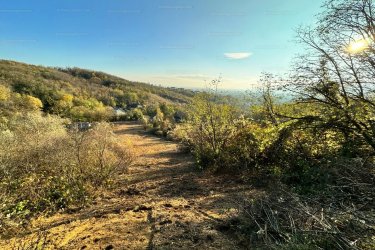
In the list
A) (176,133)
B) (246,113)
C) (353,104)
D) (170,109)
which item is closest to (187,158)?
(246,113)

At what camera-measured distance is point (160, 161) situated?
1245 cm

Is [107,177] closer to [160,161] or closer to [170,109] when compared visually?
[160,161]

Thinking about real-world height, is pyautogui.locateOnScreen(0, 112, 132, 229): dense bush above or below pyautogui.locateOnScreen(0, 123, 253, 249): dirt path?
above

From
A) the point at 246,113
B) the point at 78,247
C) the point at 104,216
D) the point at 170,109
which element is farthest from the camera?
the point at 170,109

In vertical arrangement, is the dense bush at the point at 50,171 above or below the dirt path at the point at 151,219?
above

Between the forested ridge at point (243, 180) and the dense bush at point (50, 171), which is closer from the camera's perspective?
the forested ridge at point (243, 180)

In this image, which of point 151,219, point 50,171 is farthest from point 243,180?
point 50,171

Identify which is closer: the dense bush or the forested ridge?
the forested ridge

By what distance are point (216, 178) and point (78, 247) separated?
5.40m

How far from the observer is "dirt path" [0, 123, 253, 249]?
413 centimetres

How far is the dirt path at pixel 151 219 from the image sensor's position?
13.5ft

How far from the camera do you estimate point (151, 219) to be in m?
5.16

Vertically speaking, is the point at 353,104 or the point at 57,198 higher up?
the point at 353,104

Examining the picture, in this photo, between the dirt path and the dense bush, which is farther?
the dense bush
